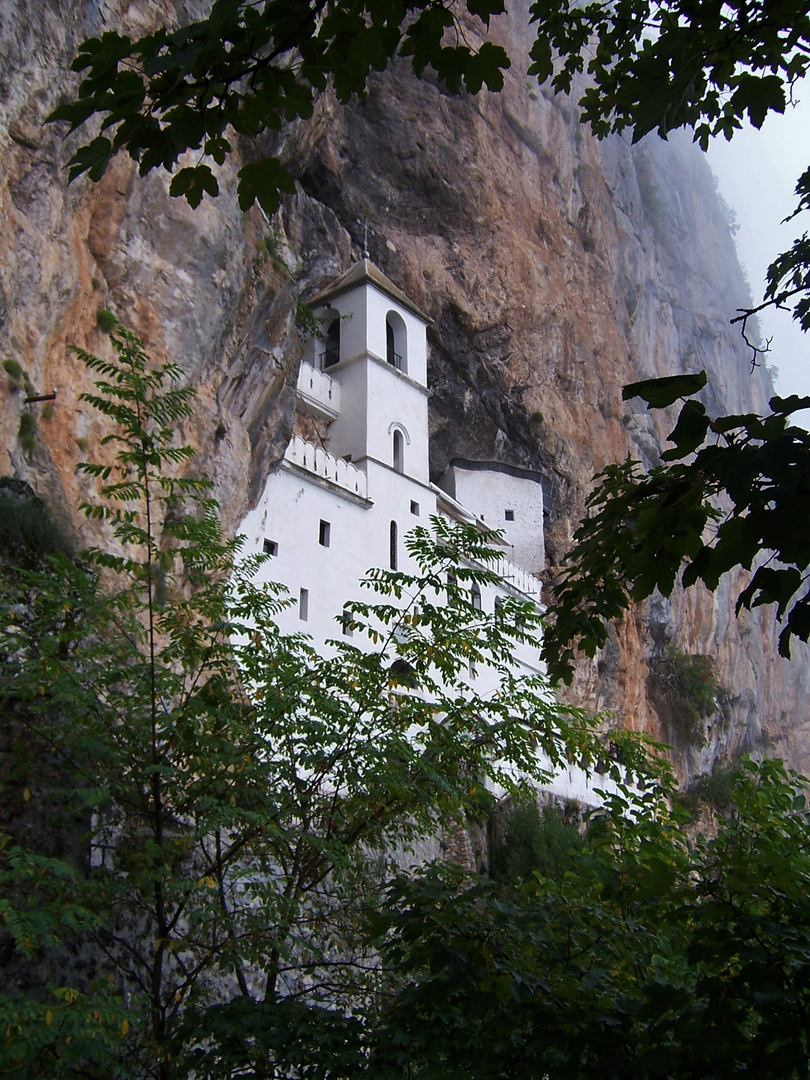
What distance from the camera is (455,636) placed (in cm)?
843

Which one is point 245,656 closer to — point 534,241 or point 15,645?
point 15,645

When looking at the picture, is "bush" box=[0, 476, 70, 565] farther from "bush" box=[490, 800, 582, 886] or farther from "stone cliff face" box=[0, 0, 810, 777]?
"bush" box=[490, 800, 582, 886]

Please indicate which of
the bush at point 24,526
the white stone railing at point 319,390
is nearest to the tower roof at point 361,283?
the white stone railing at point 319,390

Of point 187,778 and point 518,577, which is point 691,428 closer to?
point 187,778

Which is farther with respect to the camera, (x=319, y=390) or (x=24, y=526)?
(x=319, y=390)

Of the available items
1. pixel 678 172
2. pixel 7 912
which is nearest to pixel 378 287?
pixel 7 912

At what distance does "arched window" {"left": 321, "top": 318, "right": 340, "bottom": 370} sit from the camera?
28.9 metres

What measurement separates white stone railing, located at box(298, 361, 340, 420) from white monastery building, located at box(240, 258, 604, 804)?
0.11ft

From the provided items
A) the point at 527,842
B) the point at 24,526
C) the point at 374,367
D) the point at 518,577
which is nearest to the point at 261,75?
the point at 24,526

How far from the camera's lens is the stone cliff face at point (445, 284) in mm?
11703

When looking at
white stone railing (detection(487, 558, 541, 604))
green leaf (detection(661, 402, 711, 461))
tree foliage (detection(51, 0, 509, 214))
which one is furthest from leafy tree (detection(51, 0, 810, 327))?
white stone railing (detection(487, 558, 541, 604))

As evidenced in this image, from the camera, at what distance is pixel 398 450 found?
28.2 m

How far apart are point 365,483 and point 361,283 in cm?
678

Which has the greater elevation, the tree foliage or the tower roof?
the tower roof
